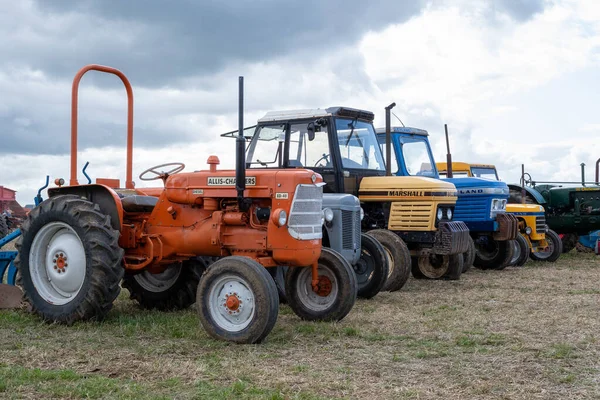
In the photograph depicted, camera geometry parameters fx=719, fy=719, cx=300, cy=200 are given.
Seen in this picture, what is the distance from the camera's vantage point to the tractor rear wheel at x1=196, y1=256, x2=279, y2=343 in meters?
5.49

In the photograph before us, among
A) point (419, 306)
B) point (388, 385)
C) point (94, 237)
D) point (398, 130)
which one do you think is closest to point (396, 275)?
point (419, 306)

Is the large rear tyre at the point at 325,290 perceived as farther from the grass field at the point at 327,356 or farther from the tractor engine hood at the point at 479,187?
the tractor engine hood at the point at 479,187

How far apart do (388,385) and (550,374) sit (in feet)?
3.83

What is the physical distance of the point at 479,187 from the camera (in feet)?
42.2

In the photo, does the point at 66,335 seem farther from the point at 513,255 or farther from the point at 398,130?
the point at 513,255

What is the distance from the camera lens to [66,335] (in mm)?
5906

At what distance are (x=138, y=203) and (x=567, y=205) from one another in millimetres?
12932

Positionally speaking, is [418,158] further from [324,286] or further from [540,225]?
[324,286]

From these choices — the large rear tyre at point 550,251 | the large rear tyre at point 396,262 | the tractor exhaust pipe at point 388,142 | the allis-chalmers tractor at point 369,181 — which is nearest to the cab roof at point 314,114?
the allis-chalmers tractor at point 369,181

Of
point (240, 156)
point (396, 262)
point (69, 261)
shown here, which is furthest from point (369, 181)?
point (69, 261)

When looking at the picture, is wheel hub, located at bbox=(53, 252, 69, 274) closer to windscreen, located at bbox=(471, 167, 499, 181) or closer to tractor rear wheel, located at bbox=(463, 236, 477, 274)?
tractor rear wheel, located at bbox=(463, 236, 477, 274)

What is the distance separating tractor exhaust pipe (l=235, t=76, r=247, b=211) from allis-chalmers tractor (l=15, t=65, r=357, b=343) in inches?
0.4

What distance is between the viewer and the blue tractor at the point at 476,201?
12.0 m

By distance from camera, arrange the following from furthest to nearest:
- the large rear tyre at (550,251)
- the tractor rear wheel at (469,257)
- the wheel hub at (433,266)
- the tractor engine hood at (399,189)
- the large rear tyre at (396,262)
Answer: the large rear tyre at (550,251) → the tractor rear wheel at (469,257) → the wheel hub at (433,266) → the tractor engine hood at (399,189) → the large rear tyre at (396,262)
